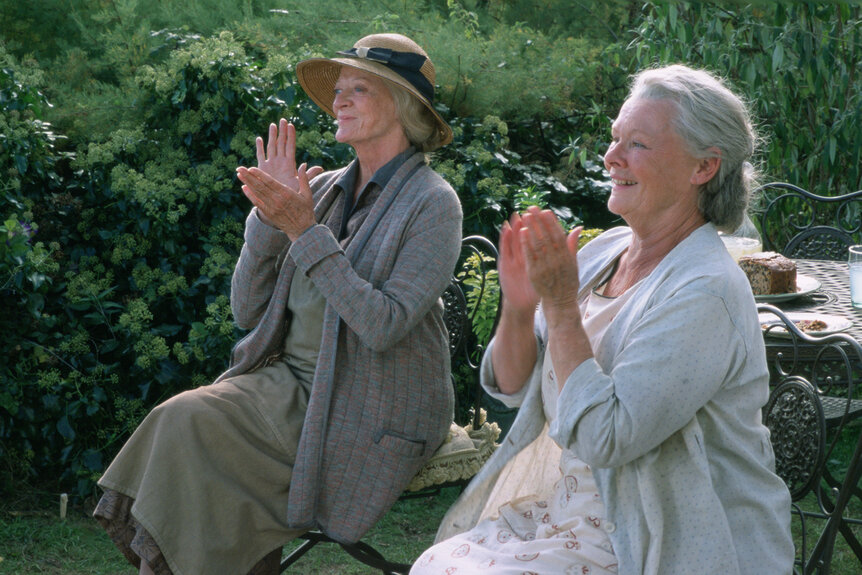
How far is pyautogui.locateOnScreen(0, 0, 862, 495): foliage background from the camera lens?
12.0 feet

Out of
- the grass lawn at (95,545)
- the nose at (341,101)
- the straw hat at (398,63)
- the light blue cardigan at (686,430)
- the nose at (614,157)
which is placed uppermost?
the straw hat at (398,63)

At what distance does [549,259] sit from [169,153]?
2.62 m

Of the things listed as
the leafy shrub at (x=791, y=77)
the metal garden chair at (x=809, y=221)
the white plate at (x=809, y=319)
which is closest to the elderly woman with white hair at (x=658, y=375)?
the white plate at (x=809, y=319)

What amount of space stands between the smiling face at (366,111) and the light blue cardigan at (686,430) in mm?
1063

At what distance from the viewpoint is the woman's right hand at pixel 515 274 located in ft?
6.14

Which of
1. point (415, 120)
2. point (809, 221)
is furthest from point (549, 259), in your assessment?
point (809, 221)

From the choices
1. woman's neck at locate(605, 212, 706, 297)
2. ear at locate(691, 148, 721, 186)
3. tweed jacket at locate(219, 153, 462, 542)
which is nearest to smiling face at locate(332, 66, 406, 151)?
tweed jacket at locate(219, 153, 462, 542)

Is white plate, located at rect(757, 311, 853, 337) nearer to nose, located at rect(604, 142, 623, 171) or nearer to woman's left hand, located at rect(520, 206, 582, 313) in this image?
nose, located at rect(604, 142, 623, 171)

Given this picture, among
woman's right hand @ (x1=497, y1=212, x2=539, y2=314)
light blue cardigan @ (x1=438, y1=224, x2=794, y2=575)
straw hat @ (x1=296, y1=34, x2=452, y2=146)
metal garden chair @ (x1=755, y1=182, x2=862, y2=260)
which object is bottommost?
metal garden chair @ (x1=755, y1=182, x2=862, y2=260)

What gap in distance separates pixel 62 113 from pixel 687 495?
3269mm

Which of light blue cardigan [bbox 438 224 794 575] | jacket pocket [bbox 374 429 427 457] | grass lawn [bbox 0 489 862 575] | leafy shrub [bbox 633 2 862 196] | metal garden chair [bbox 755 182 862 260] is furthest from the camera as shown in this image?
leafy shrub [bbox 633 2 862 196]

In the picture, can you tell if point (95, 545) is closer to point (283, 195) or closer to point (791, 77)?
point (283, 195)

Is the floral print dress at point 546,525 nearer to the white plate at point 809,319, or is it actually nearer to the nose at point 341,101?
the white plate at point 809,319

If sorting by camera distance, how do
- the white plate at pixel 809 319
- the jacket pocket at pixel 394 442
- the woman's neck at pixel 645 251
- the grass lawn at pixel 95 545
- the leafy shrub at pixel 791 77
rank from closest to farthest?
1. the woman's neck at pixel 645 251
2. the jacket pocket at pixel 394 442
3. the white plate at pixel 809 319
4. the grass lawn at pixel 95 545
5. the leafy shrub at pixel 791 77
